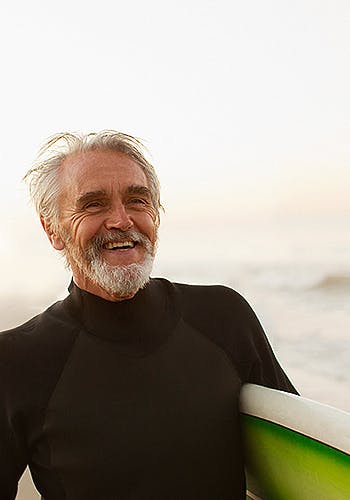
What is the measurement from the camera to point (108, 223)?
1.20m

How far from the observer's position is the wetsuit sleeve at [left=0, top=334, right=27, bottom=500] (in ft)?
3.73

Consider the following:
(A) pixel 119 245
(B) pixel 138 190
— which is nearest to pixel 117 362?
(A) pixel 119 245

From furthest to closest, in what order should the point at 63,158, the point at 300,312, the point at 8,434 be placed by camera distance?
1. the point at 300,312
2. the point at 63,158
3. the point at 8,434

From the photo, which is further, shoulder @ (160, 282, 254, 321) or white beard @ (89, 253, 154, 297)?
shoulder @ (160, 282, 254, 321)

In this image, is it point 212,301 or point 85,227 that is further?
point 212,301

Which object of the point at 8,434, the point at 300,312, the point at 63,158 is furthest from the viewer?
the point at 300,312

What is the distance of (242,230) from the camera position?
12.2ft

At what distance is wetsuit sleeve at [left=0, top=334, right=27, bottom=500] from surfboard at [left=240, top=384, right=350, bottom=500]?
1.30ft

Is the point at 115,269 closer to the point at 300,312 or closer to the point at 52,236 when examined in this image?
the point at 52,236

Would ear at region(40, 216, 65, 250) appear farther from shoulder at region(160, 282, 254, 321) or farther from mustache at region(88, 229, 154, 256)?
shoulder at region(160, 282, 254, 321)

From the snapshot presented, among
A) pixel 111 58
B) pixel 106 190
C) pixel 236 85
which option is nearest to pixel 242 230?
pixel 236 85

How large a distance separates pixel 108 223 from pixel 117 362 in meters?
0.24

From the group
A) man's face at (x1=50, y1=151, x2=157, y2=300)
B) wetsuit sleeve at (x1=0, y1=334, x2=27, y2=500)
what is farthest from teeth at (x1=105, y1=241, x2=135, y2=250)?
wetsuit sleeve at (x1=0, y1=334, x2=27, y2=500)

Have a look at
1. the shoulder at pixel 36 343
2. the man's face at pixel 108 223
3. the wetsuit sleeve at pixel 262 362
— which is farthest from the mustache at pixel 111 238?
the wetsuit sleeve at pixel 262 362
